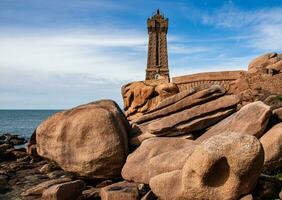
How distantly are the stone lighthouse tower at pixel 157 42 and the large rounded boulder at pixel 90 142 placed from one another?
171ft

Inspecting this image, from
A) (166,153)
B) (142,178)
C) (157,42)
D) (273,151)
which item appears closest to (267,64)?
(273,151)

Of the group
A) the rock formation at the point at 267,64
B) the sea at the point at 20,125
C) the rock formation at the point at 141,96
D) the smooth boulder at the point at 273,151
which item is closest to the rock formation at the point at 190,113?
the smooth boulder at the point at 273,151

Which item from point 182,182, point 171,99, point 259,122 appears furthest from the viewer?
point 171,99

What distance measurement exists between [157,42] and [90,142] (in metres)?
55.8

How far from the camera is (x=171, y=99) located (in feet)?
51.0

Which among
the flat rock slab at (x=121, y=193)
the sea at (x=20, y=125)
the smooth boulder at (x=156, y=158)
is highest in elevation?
the smooth boulder at (x=156, y=158)

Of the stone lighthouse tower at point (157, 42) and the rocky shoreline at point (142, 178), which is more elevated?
the stone lighthouse tower at point (157, 42)

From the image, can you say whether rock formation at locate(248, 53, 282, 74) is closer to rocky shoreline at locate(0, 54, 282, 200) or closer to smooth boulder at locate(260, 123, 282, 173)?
rocky shoreline at locate(0, 54, 282, 200)

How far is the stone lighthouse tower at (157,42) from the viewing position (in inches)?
2621

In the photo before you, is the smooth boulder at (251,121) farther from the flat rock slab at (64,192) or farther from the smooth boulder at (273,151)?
the flat rock slab at (64,192)

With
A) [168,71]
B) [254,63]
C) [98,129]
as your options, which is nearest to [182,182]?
[98,129]

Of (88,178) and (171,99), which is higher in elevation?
(171,99)

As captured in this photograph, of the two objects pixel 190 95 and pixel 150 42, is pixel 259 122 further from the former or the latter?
pixel 150 42

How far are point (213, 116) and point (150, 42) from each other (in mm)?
54223
